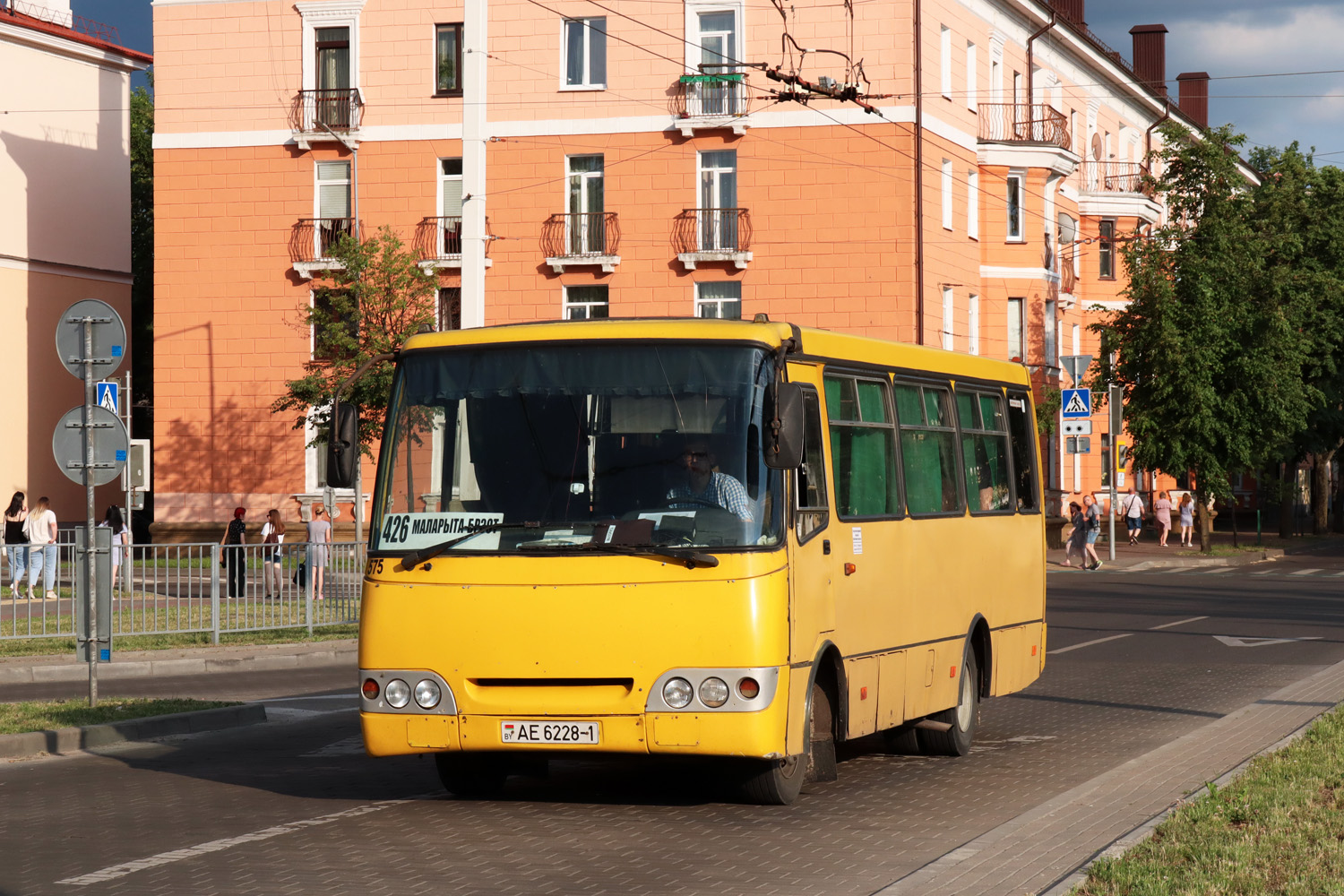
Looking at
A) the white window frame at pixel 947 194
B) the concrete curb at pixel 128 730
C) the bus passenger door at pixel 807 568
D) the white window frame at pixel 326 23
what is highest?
the white window frame at pixel 326 23

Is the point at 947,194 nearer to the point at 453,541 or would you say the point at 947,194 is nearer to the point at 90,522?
the point at 90,522

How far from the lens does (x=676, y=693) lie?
8953 mm

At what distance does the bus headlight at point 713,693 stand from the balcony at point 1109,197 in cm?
5241

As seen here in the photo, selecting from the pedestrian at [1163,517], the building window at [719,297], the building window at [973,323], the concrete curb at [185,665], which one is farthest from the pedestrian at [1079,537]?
the concrete curb at [185,665]

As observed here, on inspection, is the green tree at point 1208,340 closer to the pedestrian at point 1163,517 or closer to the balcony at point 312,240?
the pedestrian at point 1163,517

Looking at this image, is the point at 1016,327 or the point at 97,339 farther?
the point at 1016,327

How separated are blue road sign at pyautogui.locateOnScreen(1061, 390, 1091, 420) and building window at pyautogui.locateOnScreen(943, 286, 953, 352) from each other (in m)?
8.82

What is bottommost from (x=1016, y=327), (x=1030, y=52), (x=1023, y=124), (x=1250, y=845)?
(x=1250, y=845)

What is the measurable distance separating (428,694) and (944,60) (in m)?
38.9

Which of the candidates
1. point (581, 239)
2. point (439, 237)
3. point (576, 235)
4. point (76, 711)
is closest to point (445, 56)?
point (439, 237)

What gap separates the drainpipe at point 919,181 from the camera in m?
43.5

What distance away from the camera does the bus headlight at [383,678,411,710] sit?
9320 millimetres

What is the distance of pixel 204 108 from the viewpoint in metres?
45.8

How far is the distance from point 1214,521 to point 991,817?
2644 inches
